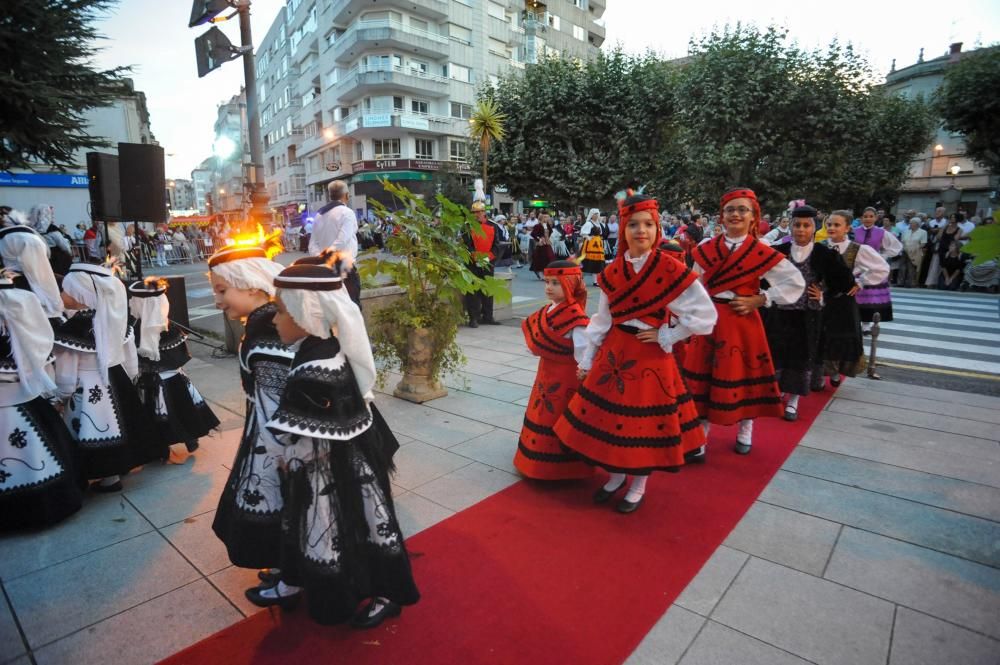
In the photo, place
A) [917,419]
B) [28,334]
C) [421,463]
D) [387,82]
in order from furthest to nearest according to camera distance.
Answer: [387,82]
[917,419]
[421,463]
[28,334]

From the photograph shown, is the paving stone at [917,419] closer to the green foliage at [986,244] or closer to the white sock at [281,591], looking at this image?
the green foliage at [986,244]

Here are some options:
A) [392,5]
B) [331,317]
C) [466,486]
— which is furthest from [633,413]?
[392,5]

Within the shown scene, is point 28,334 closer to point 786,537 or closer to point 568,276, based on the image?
point 568,276

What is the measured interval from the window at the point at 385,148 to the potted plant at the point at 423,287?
3443 cm

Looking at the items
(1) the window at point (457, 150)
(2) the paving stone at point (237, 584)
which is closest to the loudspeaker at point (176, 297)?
(2) the paving stone at point (237, 584)

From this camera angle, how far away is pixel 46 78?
33.0 ft

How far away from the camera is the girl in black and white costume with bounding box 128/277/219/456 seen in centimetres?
410

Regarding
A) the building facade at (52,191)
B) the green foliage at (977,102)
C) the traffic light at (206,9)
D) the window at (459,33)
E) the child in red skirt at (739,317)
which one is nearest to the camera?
the child in red skirt at (739,317)

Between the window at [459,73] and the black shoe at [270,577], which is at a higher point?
the window at [459,73]

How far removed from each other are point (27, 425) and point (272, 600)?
83.0 inches

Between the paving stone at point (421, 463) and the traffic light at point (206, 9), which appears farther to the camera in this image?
the traffic light at point (206, 9)

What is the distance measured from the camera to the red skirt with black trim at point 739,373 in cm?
424

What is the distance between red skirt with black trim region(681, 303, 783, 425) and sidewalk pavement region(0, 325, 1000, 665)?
1.83 feet

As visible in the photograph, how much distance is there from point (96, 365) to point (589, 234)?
13.2 m
